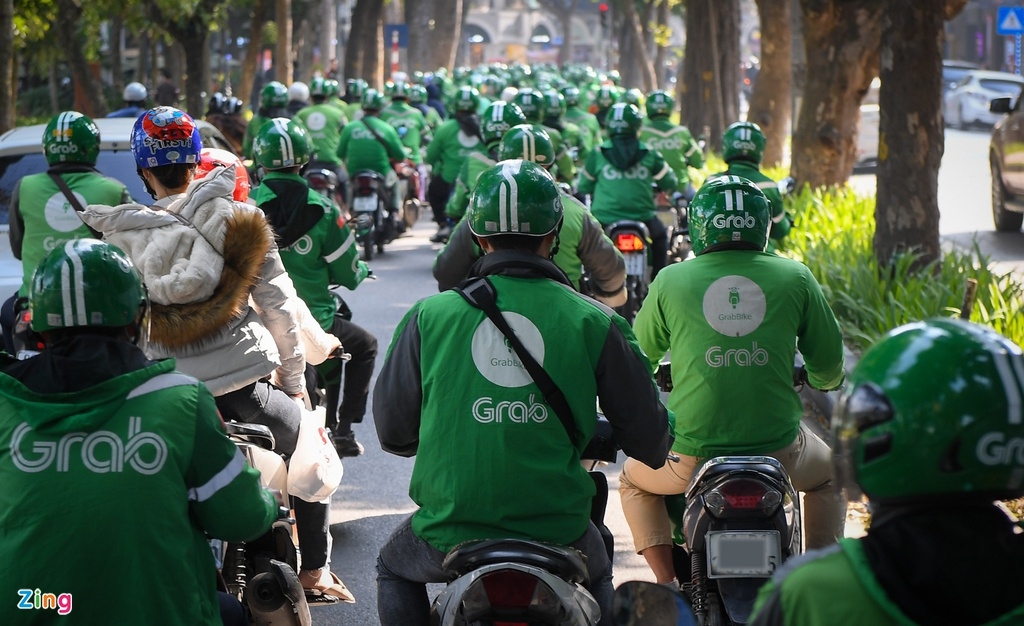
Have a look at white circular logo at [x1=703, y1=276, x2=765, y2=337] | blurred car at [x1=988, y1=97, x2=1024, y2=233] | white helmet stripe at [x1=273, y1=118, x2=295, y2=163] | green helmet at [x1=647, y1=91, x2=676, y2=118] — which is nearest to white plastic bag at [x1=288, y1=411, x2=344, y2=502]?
white circular logo at [x1=703, y1=276, x2=765, y2=337]

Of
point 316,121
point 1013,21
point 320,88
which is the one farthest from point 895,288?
point 1013,21

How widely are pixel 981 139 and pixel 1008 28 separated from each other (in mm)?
4555

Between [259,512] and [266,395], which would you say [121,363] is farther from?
[266,395]

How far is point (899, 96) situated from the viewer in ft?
33.5

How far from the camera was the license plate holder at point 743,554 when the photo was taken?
163 inches

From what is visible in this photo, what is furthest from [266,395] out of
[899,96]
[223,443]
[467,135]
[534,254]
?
[467,135]

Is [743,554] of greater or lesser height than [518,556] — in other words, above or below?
below

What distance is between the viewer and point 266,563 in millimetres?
4629

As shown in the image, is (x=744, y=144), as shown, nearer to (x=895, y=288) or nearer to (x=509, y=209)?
(x=895, y=288)

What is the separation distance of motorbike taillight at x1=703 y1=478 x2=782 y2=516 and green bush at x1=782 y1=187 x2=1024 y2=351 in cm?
452

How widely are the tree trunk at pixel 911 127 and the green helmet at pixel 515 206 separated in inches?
259

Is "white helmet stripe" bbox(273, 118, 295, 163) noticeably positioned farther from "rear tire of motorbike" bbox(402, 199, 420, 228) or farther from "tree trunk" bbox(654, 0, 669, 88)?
"tree trunk" bbox(654, 0, 669, 88)

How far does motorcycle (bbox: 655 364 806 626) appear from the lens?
4.16 meters

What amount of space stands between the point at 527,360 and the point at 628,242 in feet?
22.2
